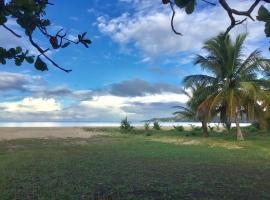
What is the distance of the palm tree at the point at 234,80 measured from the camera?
16625 mm

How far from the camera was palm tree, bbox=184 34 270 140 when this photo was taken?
54.5ft

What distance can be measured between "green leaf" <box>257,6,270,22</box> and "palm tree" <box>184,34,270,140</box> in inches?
593

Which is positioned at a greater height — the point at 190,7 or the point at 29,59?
the point at 190,7

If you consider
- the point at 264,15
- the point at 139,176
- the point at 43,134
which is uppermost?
the point at 264,15

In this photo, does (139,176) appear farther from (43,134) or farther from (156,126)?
(156,126)

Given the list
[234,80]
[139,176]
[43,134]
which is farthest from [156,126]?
[139,176]

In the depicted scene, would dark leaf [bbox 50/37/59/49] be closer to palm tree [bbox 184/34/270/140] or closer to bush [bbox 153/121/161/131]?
palm tree [bbox 184/34/270/140]

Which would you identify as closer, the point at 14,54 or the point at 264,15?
the point at 264,15

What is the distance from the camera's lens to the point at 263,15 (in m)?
1.58

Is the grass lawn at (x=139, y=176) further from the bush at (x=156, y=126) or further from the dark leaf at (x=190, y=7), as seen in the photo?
the bush at (x=156, y=126)

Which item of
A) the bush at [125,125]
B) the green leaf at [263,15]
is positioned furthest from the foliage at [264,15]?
the bush at [125,125]

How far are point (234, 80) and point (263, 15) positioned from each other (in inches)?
629

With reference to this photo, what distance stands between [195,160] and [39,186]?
4997 millimetres

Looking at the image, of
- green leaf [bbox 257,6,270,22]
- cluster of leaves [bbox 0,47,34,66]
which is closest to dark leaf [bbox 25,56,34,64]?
cluster of leaves [bbox 0,47,34,66]
